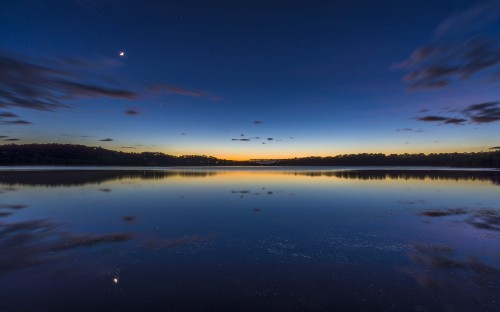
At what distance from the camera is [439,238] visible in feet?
40.8

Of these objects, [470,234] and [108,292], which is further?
[470,234]

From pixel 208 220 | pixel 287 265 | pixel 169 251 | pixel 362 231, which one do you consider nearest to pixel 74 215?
pixel 208 220

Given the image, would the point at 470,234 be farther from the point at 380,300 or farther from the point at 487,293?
the point at 380,300

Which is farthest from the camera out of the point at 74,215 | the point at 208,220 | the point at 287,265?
the point at 74,215

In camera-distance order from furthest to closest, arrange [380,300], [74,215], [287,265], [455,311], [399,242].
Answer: [74,215] < [399,242] < [287,265] < [380,300] < [455,311]

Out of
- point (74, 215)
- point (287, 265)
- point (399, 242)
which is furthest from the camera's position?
point (74, 215)

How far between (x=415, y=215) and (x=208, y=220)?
12868mm

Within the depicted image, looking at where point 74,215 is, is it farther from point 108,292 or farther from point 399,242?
point 399,242

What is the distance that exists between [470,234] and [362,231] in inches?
189

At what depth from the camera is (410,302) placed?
681 cm

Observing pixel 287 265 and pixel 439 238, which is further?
pixel 439 238

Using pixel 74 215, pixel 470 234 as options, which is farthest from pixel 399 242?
pixel 74 215

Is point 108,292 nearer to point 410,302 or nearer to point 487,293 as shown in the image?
point 410,302

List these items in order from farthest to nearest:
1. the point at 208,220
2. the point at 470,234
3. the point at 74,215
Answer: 1. the point at 74,215
2. the point at 208,220
3. the point at 470,234
